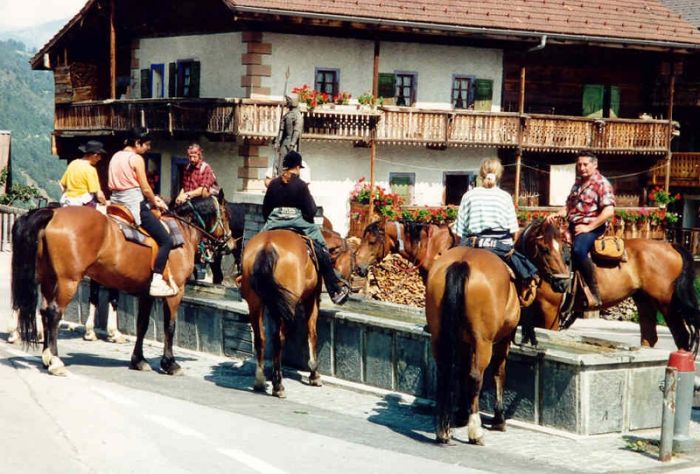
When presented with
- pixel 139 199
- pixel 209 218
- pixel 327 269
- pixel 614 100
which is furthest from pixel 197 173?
pixel 614 100

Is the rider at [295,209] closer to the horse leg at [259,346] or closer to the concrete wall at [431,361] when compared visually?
the concrete wall at [431,361]

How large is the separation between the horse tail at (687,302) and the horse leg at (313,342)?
5022 millimetres

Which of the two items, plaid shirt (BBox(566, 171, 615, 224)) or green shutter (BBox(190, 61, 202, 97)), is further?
green shutter (BBox(190, 61, 202, 97))

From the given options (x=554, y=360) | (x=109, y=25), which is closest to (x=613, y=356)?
(x=554, y=360)

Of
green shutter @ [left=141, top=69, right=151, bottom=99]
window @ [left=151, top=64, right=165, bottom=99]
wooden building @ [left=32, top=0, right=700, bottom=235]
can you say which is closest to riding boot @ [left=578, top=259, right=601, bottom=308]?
wooden building @ [left=32, top=0, right=700, bottom=235]

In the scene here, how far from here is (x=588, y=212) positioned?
16.0 m

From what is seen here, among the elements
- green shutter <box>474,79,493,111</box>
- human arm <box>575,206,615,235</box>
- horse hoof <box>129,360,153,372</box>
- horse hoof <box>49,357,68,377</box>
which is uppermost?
green shutter <box>474,79,493,111</box>

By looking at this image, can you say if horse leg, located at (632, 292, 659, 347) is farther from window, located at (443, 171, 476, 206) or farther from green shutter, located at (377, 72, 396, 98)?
window, located at (443, 171, 476, 206)

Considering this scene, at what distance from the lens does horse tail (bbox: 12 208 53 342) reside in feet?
48.6

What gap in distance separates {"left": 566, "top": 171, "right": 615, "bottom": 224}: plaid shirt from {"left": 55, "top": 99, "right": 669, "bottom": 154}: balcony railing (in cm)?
1910

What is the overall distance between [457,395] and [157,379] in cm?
398

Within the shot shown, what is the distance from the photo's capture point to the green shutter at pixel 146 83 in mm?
41781

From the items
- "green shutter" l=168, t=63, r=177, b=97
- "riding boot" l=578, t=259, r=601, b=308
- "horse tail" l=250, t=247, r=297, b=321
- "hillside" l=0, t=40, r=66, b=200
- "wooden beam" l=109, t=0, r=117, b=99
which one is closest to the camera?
"horse tail" l=250, t=247, r=297, b=321

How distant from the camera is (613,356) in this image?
Answer: 13.3 m
